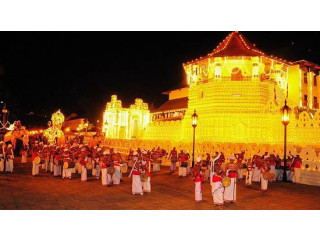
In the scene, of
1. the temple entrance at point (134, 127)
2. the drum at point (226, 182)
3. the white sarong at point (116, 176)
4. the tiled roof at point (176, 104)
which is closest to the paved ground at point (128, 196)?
the white sarong at point (116, 176)

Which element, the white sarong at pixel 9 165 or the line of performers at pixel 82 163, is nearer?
the line of performers at pixel 82 163

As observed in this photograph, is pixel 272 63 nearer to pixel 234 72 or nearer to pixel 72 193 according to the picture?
pixel 234 72

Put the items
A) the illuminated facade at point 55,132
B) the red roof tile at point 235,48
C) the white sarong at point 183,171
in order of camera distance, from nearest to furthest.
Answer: the white sarong at point 183,171 < the red roof tile at point 235,48 < the illuminated facade at point 55,132

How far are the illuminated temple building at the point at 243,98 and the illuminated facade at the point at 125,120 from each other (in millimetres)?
5941

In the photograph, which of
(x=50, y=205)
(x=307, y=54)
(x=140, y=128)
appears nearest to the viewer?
(x=50, y=205)

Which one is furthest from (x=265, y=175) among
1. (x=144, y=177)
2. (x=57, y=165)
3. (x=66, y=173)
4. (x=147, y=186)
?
(x=57, y=165)

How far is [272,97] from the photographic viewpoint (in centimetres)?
2612

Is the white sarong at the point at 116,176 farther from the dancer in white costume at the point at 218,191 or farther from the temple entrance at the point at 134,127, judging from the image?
the temple entrance at the point at 134,127

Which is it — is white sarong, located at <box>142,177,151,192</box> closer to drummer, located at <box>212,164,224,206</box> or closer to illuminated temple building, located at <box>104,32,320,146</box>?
drummer, located at <box>212,164,224,206</box>

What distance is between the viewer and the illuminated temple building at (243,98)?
22.3m

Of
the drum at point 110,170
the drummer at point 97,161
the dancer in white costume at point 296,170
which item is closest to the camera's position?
the drum at point 110,170

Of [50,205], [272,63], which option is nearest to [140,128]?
[272,63]

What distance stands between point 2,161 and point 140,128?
23875 mm

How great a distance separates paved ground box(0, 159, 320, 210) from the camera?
28.1 feet
